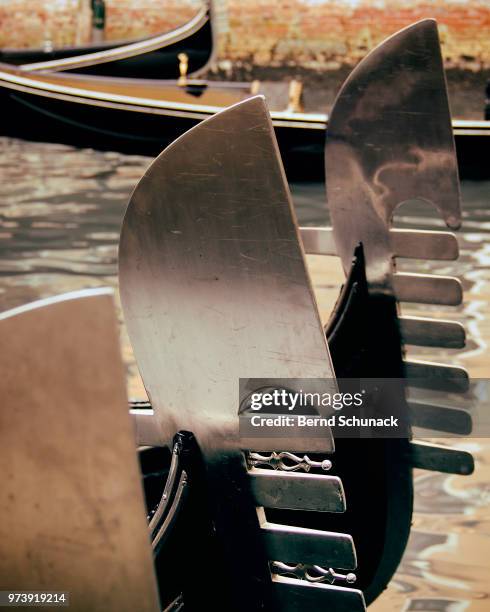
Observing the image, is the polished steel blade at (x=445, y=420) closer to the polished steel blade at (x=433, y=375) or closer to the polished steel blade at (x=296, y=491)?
the polished steel blade at (x=433, y=375)

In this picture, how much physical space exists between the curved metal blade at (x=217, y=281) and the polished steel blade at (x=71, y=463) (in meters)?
0.29

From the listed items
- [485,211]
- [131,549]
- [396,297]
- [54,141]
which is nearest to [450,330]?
[396,297]

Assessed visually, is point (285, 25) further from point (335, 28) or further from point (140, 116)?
point (140, 116)

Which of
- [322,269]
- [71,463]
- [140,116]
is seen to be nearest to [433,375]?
[71,463]

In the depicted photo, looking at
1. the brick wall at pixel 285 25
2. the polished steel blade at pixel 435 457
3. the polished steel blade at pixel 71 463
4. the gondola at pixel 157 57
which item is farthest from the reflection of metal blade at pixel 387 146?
the brick wall at pixel 285 25

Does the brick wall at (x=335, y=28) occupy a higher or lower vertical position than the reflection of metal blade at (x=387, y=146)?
lower

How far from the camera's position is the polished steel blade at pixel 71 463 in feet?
1.83

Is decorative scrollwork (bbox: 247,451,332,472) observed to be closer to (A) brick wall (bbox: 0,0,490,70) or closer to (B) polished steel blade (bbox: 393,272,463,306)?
(B) polished steel blade (bbox: 393,272,463,306)

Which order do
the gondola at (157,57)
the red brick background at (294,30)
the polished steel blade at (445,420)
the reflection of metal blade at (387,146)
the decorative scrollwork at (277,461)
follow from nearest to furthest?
the decorative scrollwork at (277,461) < the reflection of metal blade at (387,146) < the polished steel blade at (445,420) < the gondola at (157,57) < the red brick background at (294,30)

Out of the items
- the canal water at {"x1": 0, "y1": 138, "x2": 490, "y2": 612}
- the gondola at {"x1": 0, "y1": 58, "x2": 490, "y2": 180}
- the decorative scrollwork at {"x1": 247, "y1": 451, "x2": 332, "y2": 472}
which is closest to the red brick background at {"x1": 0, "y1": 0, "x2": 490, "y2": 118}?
the gondola at {"x1": 0, "y1": 58, "x2": 490, "y2": 180}

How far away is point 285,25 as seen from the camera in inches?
302

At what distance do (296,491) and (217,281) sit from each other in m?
0.21

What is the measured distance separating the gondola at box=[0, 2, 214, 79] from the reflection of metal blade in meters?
4.48

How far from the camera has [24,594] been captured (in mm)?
615
